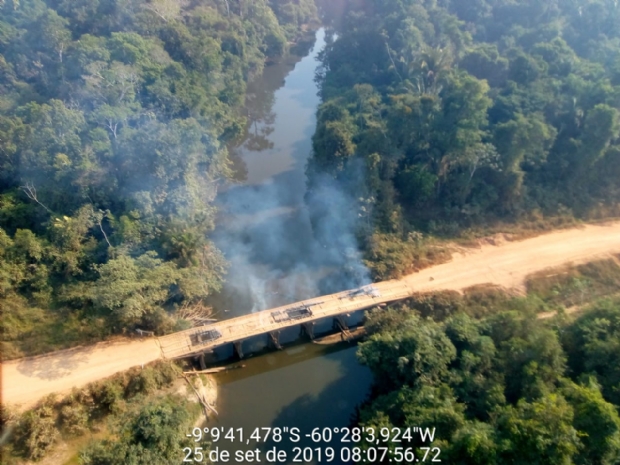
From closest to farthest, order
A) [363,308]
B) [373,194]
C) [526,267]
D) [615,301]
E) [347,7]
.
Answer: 1. [615,301]
2. [363,308]
3. [526,267]
4. [373,194]
5. [347,7]

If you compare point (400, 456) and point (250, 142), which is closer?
point (400, 456)

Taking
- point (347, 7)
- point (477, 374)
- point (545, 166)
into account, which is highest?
point (347, 7)

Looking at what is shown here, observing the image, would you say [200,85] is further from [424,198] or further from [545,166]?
[545,166]

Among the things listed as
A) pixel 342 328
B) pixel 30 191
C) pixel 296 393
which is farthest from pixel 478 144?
pixel 30 191

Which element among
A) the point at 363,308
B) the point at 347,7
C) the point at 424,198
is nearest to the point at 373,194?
the point at 424,198

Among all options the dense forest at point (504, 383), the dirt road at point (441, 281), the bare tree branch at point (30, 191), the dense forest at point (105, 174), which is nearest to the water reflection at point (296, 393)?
the dense forest at point (504, 383)

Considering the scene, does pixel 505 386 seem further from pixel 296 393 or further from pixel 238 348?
pixel 238 348

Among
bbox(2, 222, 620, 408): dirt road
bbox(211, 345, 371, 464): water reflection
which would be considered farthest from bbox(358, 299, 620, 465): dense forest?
bbox(2, 222, 620, 408): dirt road

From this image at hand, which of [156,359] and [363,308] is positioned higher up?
[363,308]
